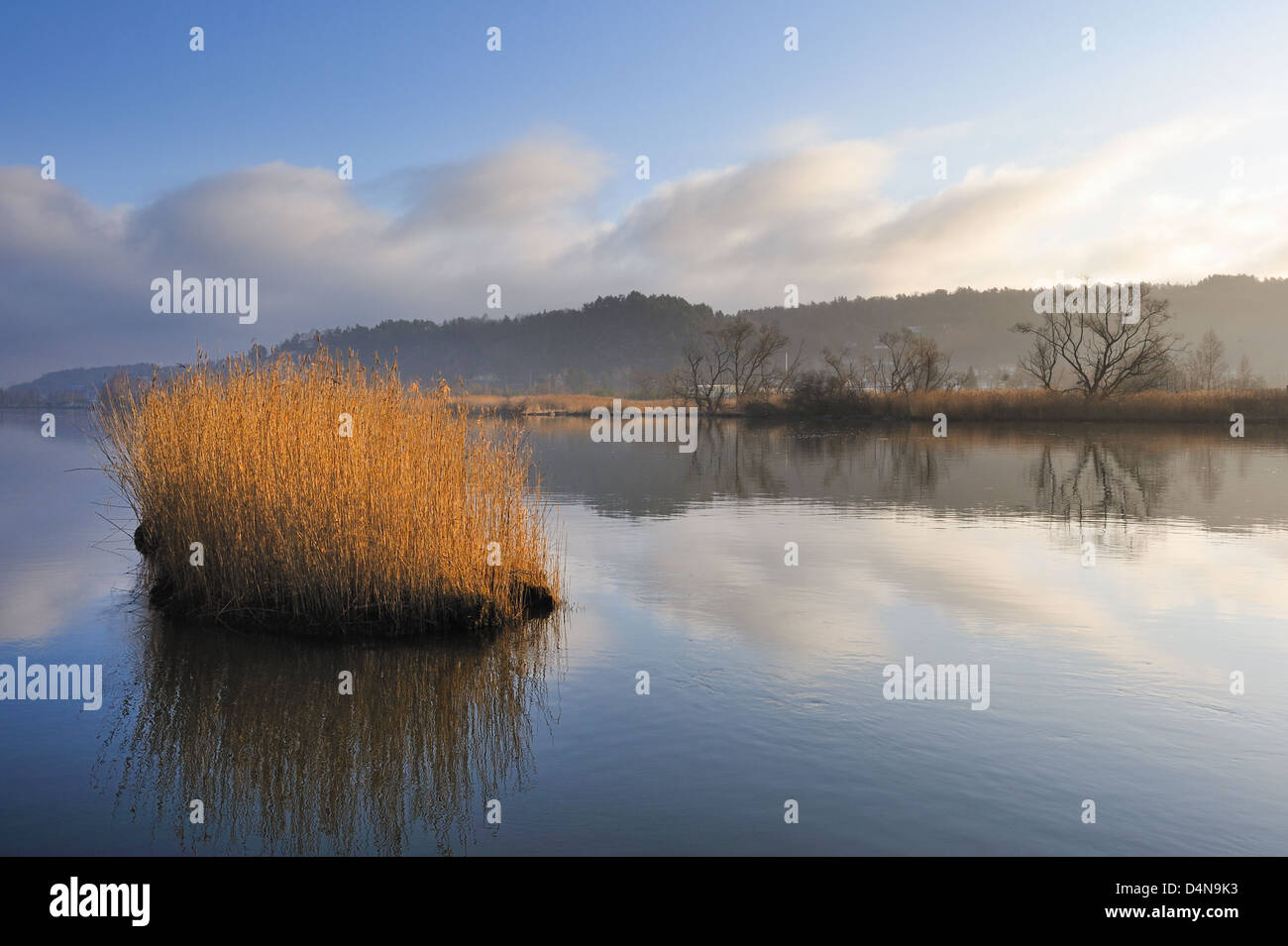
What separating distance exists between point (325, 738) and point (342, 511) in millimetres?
2670

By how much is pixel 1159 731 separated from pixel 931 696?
1251 millimetres

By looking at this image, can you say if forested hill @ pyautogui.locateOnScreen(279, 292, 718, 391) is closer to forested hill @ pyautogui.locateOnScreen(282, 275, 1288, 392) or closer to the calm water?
forested hill @ pyautogui.locateOnScreen(282, 275, 1288, 392)

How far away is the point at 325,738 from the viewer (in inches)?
212

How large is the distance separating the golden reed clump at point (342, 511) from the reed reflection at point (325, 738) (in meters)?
0.45

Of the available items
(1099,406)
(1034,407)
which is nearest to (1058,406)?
(1034,407)

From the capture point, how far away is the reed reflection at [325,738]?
4344 mm

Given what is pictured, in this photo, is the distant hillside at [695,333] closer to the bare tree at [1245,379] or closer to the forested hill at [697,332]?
the forested hill at [697,332]

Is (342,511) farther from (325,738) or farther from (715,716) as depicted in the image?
(715,716)

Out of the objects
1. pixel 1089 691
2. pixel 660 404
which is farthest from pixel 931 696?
pixel 660 404

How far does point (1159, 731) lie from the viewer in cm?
541

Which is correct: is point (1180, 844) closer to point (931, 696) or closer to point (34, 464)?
point (931, 696)

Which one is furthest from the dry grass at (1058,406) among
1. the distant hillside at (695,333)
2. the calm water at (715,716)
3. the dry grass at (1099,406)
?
the distant hillside at (695,333)
